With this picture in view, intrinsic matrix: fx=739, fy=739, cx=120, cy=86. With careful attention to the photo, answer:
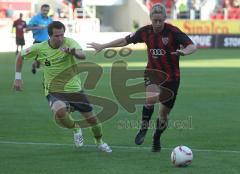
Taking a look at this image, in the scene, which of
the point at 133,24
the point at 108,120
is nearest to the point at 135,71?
the point at 108,120

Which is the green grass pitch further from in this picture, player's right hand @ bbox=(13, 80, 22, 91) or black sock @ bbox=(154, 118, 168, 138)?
player's right hand @ bbox=(13, 80, 22, 91)

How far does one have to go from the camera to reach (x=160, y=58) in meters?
10.6

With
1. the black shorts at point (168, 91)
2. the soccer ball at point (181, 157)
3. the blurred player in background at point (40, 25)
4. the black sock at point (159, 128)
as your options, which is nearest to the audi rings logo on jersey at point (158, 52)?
the black shorts at point (168, 91)

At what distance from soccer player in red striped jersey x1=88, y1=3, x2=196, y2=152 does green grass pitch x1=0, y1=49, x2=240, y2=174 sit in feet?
1.93

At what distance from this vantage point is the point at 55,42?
1053cm

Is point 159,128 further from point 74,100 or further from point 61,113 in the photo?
point 61,113

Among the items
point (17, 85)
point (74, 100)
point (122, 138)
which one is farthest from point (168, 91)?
point (17, 85)

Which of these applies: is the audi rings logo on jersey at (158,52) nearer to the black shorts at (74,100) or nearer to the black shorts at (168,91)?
the black shorts at (168,91)

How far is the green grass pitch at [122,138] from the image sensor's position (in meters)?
9.42

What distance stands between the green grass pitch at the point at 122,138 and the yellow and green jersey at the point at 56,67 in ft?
3.11

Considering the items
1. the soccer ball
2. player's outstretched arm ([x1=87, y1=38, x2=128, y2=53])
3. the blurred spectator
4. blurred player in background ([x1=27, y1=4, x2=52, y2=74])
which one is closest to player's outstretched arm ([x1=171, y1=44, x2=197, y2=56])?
player's outstretched arm ([x1=87, y1=38, x2=128, y2=53])

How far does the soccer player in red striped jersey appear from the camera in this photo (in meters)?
10.5

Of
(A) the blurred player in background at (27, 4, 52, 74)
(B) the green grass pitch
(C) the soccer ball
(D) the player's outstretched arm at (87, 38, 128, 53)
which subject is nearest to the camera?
(C) the soccer ball

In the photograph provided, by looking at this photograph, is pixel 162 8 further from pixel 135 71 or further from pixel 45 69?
pixel 135 71
